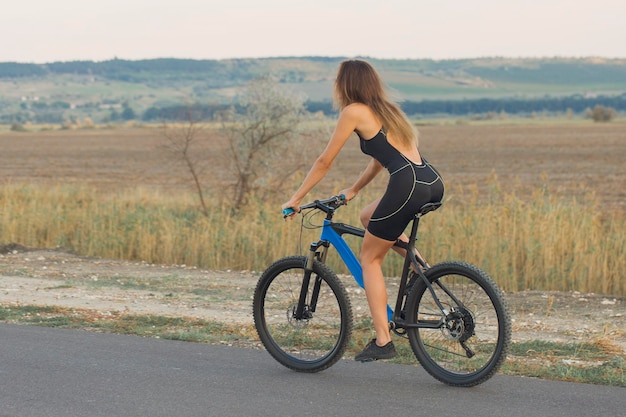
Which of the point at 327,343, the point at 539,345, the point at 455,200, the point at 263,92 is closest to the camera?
the point at 327,343

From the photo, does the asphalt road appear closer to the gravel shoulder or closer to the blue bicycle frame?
the blue bicycle frame

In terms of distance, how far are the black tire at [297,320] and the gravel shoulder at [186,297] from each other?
6.56 feet

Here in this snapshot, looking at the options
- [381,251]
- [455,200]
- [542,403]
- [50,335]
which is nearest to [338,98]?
[381,251]

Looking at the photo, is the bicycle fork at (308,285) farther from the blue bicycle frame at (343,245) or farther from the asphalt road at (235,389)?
the asphalt road at (235,389)

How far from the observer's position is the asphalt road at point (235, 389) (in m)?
5.89

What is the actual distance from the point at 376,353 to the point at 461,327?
0.63 m

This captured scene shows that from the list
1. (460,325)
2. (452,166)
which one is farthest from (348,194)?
(452,166)

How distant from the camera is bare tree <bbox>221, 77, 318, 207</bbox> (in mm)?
19500

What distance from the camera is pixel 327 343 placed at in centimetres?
700

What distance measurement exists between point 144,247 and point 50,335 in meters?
6.39

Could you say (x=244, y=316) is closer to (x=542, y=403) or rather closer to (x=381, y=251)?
(x=381, y=251)

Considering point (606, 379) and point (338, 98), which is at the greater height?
point (338, 98)

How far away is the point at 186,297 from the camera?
10789mm

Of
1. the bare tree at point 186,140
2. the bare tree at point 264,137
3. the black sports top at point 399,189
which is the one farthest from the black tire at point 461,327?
the bare tree at point 264,137
